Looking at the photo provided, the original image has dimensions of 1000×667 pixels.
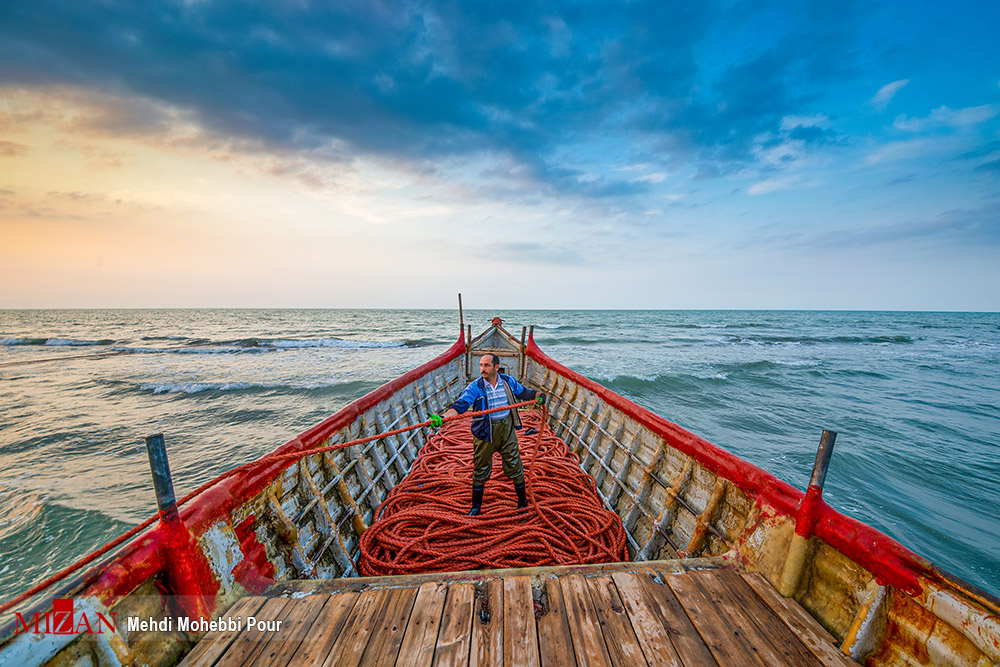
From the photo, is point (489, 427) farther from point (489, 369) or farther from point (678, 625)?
point (678, 625)

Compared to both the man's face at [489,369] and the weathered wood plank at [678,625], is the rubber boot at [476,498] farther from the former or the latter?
the weathered wood plank at [678,625]

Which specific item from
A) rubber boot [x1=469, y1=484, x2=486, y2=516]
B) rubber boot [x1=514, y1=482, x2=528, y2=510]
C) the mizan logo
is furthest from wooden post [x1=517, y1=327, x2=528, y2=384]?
the mizan logo

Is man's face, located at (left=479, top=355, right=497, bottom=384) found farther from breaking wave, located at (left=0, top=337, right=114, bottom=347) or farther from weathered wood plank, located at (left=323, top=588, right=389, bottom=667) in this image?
breaking wave, located at (left=0, top=337, right=114, bottom=347)

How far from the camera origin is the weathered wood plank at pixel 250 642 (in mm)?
2014

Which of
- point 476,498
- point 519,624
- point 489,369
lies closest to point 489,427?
point 489,369

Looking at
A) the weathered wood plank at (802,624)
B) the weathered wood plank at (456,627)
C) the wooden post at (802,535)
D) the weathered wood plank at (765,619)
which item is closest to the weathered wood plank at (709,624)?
the weathered wood plank at (765,619)

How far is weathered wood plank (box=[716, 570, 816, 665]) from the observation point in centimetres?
202

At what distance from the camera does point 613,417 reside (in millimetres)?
5652

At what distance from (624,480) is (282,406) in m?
12.9

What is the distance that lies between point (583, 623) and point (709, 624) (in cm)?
Answer: 75

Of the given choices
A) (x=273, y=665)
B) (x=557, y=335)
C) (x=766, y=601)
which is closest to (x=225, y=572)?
(x=273, y=665)

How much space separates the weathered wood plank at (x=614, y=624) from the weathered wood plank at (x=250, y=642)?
79.0 inches

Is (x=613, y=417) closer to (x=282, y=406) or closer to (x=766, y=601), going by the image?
(x=766, y=601)

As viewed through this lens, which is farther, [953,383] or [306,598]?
[953,383]
